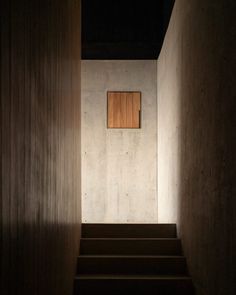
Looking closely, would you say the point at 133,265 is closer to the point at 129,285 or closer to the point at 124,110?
the point at 129,285

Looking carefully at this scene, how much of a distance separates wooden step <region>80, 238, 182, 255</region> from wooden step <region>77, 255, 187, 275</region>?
32cm

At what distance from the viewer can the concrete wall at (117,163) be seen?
8.88 meters

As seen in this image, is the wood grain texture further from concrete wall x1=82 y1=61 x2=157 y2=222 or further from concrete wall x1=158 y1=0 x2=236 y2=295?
concrete wall x1=82 y1=61 x2=157 y2=222

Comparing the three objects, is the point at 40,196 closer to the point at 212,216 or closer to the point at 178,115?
the point at 212,216

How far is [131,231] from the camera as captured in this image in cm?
602

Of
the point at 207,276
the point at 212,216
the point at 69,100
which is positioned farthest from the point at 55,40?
the point at 207,276

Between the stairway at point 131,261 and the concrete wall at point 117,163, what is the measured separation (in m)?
2.83

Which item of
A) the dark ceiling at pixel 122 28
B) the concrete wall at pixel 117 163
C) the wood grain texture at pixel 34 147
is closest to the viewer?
the wood grain texture at pixel 34 147

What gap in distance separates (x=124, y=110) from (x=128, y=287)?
4.52m

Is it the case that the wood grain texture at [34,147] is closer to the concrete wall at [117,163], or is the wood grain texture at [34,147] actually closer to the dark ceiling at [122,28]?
the concrete wall at [117,163]

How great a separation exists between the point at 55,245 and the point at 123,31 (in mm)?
6490

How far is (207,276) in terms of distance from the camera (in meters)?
4.14

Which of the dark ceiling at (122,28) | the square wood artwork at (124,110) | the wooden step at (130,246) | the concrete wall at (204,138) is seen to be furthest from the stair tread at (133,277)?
the dark ceiling at (122,28)

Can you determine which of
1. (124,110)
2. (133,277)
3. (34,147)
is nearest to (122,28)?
(124,110)
